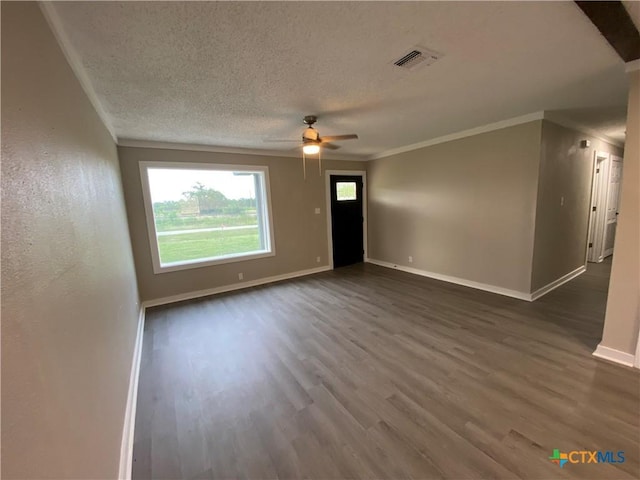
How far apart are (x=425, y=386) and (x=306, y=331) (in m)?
1.40

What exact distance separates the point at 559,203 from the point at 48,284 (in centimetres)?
537

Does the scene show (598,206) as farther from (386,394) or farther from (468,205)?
(386,394)

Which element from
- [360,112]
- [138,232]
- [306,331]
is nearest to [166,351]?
[306,331]

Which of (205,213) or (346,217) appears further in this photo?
(346,217)

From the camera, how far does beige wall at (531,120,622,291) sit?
349 cm

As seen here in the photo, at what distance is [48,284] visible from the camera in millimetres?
863

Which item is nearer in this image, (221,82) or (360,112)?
(221,82)

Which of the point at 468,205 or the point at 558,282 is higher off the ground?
the point at 468,205

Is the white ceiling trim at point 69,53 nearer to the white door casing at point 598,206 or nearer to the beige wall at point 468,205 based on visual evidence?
the beige wall at point 468,205

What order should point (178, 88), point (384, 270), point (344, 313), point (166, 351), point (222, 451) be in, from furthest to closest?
point (384, 270) < point (344, 313) < point (166, 351) < point (178, 88) < point (222, 451)

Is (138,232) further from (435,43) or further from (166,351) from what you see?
(435,43)

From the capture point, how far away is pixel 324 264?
5.76 m

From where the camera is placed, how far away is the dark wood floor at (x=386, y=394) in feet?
4.92

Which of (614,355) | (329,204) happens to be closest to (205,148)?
(329,204)
